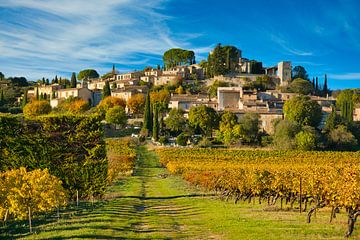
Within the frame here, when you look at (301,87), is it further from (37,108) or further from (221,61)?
(37,108)

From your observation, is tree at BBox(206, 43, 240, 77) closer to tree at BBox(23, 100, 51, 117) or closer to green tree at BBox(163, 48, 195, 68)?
green tree at BBox(163, 48, 195, 68)

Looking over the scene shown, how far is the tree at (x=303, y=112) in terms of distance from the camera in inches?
A: 2505

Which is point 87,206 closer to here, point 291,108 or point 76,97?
point 291,108

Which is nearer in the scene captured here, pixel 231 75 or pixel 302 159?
pixel 302 159

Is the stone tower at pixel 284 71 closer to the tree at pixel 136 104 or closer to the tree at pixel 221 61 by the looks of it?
the tree at pixel 221 61

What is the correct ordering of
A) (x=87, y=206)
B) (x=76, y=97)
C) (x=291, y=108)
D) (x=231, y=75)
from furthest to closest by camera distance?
(x=231, y=75)
(x=76, y=97)
(x=291, y=108)
(x=87, y=206)

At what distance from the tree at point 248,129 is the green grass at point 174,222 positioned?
38500 mm

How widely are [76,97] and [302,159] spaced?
201 ft

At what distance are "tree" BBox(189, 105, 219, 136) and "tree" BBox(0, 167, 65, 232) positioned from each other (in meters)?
50.1

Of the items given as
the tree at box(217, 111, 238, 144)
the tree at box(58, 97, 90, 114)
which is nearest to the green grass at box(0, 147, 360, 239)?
the tree at box(217, 111, 238, 144)

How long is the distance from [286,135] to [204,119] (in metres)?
13.5

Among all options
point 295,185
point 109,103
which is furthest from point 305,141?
point 109,103

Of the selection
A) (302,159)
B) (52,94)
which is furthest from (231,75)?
(302,159)

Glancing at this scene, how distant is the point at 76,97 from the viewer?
92.8 meters
